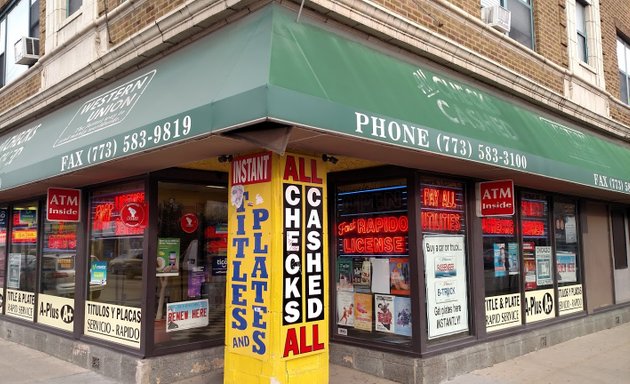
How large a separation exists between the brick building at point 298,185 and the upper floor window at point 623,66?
3.26 meters

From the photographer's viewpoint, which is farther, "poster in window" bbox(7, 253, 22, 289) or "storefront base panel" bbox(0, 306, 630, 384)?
"poster in window" bbox(7, 253, 22, 289)

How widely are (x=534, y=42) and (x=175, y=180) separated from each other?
690 centimetres

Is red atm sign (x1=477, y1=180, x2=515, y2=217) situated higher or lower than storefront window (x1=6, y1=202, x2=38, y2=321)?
higher

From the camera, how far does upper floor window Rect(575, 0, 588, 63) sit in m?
11.5

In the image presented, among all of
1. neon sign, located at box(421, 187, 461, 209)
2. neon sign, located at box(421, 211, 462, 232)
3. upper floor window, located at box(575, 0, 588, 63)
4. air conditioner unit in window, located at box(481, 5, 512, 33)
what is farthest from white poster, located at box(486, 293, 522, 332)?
upper floor window, located at box(575, 0, 588, 63)

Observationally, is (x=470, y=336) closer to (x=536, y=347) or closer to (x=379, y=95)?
(x=536, y=347)

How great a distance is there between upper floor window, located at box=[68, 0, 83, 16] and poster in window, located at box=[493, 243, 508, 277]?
7.78 metres

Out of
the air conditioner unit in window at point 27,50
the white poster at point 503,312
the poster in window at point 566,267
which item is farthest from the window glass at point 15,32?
the poster in window at point 566,267

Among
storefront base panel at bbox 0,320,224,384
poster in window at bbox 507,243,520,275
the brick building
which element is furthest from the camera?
poster in window at bbox 507,243,520,275

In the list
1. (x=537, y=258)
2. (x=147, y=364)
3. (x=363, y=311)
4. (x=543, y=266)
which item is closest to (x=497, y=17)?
(x=537, y=258)

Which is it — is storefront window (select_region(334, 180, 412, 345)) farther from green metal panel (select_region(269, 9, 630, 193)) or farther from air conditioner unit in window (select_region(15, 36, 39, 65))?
air conditioner unit in window (select_region(15, 36, 39, 65))

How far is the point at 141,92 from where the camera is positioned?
635cm

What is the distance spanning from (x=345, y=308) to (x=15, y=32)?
898cm

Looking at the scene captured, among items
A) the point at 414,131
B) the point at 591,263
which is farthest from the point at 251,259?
the point at 591,263
